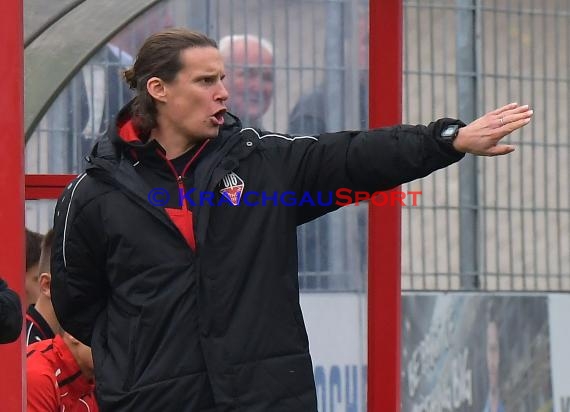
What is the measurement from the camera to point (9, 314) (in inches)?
107

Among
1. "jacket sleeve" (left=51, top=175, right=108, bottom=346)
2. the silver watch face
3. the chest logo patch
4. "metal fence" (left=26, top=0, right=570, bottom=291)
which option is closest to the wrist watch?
the silver watch face

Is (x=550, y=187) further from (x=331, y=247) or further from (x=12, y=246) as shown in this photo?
(x=12, y=246)

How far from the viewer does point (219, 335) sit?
10.2 ft

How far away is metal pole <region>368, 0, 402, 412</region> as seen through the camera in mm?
3791

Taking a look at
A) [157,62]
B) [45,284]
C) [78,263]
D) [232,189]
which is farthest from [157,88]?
[45,284]

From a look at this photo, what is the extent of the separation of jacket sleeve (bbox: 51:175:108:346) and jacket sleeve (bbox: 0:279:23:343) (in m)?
0.53

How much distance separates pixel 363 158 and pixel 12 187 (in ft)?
2.62

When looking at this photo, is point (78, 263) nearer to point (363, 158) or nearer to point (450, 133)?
point (363, 158)

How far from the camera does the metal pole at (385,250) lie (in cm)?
379

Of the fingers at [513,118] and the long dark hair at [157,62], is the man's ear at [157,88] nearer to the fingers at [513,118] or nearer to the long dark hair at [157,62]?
the long dark hair at [157,62]

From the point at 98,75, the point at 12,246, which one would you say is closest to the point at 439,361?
the point at 98,75

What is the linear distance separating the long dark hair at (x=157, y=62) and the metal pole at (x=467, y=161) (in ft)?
9.76

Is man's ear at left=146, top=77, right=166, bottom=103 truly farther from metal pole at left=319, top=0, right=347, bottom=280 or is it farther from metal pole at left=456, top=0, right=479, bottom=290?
metal pole at left=456, top=0, right=479, bottom=290

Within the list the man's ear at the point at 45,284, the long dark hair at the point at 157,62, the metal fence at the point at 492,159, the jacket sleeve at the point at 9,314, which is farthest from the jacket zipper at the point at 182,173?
the metal fence at the point at 492,159
